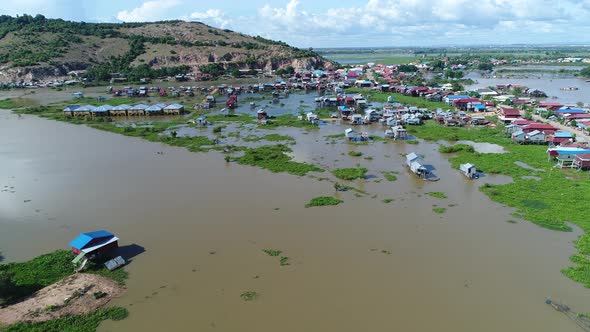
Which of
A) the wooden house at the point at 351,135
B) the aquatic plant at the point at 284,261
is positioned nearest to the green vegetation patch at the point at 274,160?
the wooden house at the point at 351,135

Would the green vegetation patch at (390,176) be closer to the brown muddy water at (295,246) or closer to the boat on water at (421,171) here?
the brown muddy water at (295,246)

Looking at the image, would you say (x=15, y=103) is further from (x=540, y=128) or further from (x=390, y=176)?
(x=540, y=128)

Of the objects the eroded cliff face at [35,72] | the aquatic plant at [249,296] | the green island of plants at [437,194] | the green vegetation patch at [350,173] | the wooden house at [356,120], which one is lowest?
the aquatic plant at [249,296]

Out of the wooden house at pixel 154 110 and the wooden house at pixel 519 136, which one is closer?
the wooden house at pixel 519 136

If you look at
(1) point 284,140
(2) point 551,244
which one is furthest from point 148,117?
(2) point 551,244

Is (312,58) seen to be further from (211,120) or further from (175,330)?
(175,330)

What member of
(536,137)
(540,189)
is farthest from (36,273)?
(536,137)
